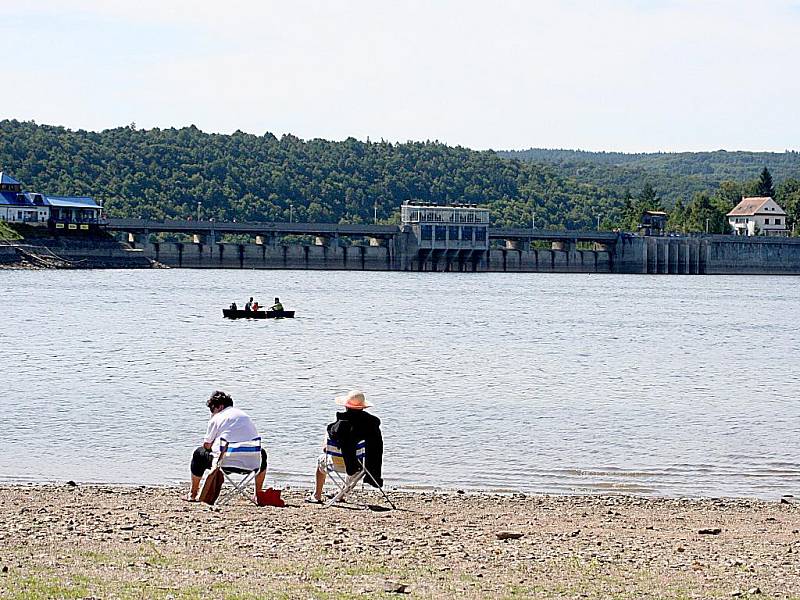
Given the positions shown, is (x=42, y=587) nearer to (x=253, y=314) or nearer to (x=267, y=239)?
(x=253, y=314)

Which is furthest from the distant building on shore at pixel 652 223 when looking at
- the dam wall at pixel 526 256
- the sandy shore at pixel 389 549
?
the sandy shore at pixel 389 549

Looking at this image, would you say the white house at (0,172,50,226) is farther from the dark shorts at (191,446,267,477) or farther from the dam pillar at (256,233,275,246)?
the dark shorts at (191,446,267,477)

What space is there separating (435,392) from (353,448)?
55.8ft

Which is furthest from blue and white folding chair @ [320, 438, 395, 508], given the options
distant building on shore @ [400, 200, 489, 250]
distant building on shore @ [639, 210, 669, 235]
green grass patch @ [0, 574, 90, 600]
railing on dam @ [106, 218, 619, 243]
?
distant building on shore @ [639, 210, 669, 235]

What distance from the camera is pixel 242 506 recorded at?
51.6 ft

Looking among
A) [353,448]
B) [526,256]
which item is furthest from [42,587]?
[526,256]

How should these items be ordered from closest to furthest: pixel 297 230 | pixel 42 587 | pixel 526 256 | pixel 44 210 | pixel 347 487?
pixel 42 587 < pixel 347 487 < pixel 44 210 < pixel 297 230 < pixel 526 256

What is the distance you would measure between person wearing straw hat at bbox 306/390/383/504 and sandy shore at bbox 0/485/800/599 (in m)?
0.45

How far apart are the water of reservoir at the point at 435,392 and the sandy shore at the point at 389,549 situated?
3.09m

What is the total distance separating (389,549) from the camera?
42.6 ft

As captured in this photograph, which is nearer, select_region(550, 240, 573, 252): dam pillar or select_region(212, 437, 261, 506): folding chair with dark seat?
select_region(212, 437, 261, 506): folding chair with dark seat

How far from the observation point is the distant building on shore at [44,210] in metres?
141

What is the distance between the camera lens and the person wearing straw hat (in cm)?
1579

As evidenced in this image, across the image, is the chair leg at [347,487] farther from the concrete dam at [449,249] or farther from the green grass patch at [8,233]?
the concrete dam at [449,249]
